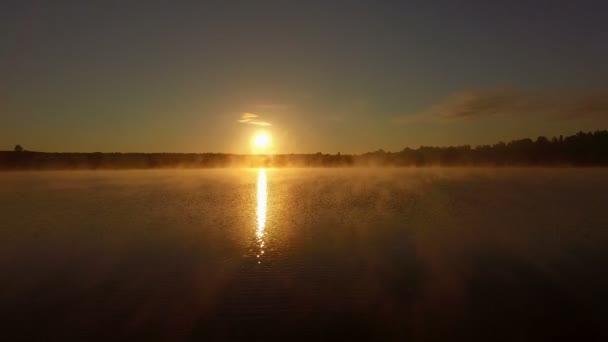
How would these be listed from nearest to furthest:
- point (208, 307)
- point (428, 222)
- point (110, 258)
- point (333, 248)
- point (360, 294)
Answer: point (208, 307) → point (360, 294) → point (110, 258) → point (333, 248) → point (428, 222)

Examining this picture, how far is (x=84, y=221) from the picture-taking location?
2431 centimetres

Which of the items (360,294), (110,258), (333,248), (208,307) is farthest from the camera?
(333,248)

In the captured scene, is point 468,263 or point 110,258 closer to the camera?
point 468,263

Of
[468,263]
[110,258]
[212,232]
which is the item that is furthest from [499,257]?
[110,258]

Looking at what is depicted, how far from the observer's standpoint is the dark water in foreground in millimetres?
8914

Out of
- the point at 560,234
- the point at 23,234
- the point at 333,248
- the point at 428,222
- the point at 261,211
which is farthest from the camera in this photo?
the point at 261,211

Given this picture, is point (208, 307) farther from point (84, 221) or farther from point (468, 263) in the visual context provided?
point (84, 221)

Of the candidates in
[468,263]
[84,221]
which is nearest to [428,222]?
[468,263]

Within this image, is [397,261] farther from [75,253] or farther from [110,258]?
[75,253]

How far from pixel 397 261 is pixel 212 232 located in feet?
34.1

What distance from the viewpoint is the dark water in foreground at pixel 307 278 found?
891 cm

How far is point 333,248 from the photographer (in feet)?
54.1

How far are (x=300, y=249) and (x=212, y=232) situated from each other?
6.38 meters

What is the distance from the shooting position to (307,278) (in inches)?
492
